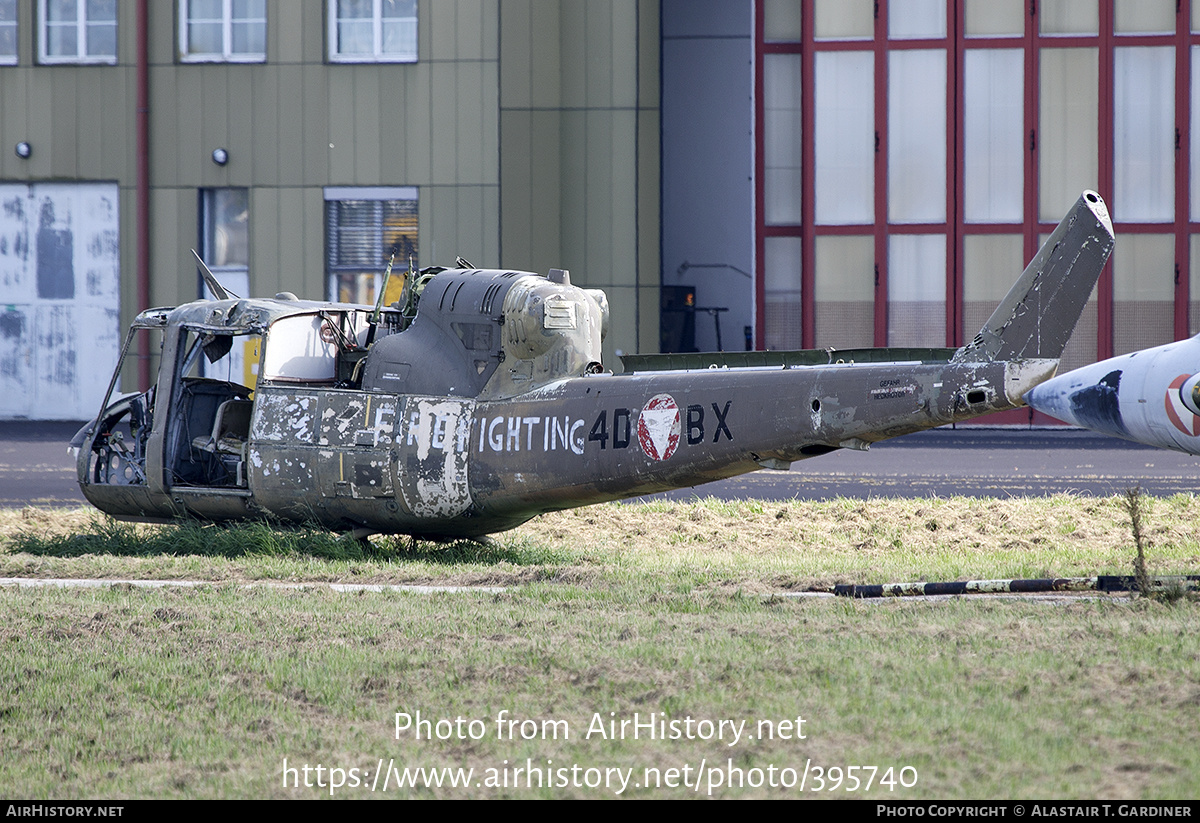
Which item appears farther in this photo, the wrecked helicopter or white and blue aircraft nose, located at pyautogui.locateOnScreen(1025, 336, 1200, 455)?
the wrecked helicopter

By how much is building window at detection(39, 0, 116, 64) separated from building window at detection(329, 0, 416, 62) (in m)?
4.78

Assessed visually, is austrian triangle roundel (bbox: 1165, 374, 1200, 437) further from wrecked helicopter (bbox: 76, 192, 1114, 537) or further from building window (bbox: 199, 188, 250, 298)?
building window (bbox: 199, 188, 250, 298)

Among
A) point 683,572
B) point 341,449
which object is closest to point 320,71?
point 341,449

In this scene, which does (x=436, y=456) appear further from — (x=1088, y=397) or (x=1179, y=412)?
(x=1179, y=412)

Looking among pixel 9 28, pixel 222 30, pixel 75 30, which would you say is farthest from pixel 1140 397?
pixel 9 28

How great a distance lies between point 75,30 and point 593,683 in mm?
24716

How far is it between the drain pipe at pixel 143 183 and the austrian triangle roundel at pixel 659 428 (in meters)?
18.8

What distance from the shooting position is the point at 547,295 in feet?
35.6

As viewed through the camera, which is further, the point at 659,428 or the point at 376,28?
the point at 376,28

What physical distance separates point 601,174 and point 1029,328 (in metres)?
18.5

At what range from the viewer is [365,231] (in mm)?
26406

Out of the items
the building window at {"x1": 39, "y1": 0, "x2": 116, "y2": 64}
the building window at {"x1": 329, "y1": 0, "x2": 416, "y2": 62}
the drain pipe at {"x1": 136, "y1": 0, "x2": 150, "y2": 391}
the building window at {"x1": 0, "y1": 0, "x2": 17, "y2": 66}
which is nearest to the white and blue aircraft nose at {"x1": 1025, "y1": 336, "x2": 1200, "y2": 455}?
the building window at {"x1": 329, "y1": 0, "x2": 416, "y2": 62}

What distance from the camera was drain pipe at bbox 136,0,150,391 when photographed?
26.2 metres

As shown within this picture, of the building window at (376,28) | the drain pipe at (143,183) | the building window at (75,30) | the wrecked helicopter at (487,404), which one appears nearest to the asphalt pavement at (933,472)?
the drain pipe at (143,183)
